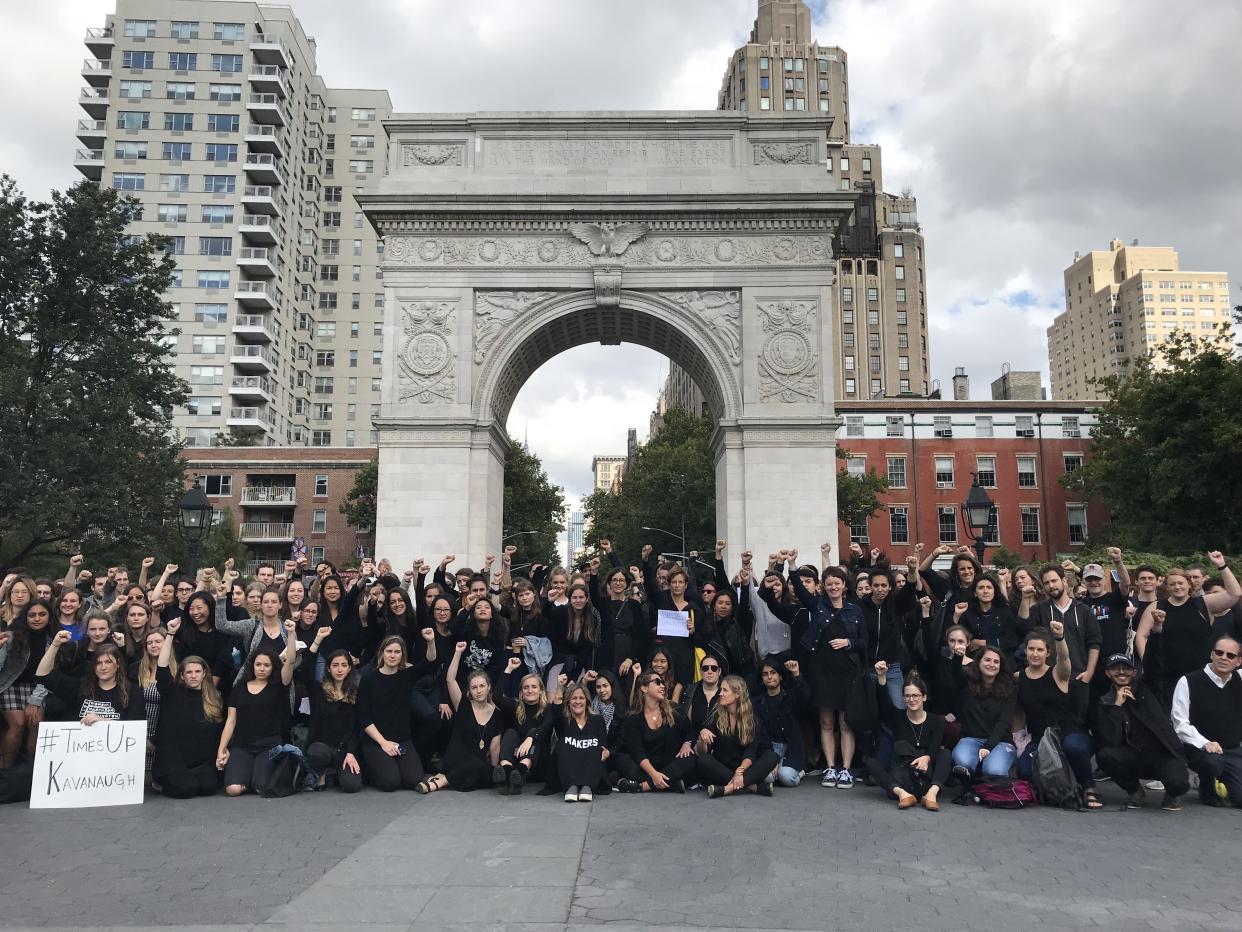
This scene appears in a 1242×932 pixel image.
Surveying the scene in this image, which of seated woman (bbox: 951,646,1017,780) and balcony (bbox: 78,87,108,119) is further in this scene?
balcony (bbox: 78,87,108,119)

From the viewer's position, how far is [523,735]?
31.7 ft

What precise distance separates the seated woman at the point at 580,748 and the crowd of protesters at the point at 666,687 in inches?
1.0

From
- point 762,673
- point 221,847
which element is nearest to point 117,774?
point 221,847

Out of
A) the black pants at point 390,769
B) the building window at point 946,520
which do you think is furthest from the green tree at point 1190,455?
the black pants at point 390,769

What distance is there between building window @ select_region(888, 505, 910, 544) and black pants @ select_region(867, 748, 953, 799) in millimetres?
43872

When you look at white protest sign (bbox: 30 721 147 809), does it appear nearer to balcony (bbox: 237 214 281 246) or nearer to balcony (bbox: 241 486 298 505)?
balcony (bbox: 241 486 298 505)

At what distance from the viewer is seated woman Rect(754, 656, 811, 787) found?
31.8ft

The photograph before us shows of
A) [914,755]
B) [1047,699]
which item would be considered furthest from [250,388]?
[1047,699]

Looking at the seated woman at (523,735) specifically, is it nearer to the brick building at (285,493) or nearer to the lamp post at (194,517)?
the lamp post at (194,517)

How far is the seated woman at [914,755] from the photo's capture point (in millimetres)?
8688

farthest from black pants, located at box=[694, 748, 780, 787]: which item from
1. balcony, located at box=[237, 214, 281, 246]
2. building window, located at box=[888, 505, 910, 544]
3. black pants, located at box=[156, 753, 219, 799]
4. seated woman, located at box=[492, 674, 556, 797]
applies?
balcony, located at box=[237, 214, 281, 246]

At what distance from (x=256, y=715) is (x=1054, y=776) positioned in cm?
780

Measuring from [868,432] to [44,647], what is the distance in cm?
4667

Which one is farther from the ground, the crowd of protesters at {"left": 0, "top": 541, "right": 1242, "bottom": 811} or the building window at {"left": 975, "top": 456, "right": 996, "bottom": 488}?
the building window at {"left": 975, "top": 456, "right": 996, "bottom": 488}
